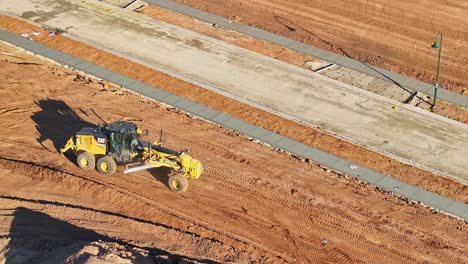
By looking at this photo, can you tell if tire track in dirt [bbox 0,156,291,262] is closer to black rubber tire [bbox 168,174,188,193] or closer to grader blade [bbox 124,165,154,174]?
grader blade [bbox 124,165,154,174]

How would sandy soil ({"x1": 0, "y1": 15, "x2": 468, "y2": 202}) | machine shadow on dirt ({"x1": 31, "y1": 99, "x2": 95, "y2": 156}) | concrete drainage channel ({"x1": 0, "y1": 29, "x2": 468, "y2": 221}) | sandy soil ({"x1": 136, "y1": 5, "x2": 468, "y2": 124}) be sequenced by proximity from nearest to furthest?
concrete drainage channel ({"x1": 0, "y1": 29, "x2": 468, "y2": 221}), sandy soil ({"x1": 0, "y1": 15, "x2": 468, "y2": 202}), machine shadow on dirt ({"x1": 31, "y1": 99, "x2": 95, "y2": 156}), sandy soil ({"x1": 136, "y1": 5, "x2": 468, "y2": 124})

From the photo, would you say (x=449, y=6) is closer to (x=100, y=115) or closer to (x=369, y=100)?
(x=369, y=100)

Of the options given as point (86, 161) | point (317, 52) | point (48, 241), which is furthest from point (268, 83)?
point (48, 241)

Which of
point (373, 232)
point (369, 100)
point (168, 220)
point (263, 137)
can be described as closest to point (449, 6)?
point (369, 100)

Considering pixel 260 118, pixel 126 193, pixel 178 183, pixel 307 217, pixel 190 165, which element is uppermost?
pixel 190 165

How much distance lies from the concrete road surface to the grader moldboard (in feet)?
19.7

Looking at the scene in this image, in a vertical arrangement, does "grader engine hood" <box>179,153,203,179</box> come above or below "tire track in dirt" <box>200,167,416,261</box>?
above

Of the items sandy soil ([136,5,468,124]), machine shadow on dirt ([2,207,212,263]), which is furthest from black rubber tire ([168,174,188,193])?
sandy soil ([136,5,468,124])

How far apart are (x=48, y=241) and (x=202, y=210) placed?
4521 mm

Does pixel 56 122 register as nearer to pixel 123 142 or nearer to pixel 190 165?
pixel 123 142

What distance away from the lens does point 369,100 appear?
30.7 metres

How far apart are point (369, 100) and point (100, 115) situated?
32.2ft

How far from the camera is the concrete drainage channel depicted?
1006 inches

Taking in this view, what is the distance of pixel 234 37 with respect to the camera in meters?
34.7
